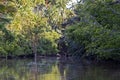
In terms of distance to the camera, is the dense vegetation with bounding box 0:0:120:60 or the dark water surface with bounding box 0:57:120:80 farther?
the dark water surface with bounding box 0:57:120:80

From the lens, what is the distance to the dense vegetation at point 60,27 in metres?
12.4

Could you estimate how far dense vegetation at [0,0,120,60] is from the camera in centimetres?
1241

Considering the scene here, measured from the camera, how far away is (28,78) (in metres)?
22.3

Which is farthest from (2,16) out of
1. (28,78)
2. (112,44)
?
(28,78)

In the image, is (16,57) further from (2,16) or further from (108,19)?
(2,16)

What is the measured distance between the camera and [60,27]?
55.0 meters

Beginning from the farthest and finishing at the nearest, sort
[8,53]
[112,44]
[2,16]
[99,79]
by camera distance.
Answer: [8,53] < [99,79] < [112,44] < [2,16]

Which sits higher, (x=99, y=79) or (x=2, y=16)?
(x=2, y=16)

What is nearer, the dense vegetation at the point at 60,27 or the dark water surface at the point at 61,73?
the dense vegetation at the point at 60,27

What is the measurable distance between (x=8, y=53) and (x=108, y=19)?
3705 centimetres

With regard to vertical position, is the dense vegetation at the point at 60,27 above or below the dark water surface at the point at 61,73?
above

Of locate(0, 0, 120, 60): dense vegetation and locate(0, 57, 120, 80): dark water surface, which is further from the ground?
locate(0, 0, 120, 60): dense vegetation

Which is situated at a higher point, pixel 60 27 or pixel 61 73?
pixel 60 27

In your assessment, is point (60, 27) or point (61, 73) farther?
point (60, 27)
